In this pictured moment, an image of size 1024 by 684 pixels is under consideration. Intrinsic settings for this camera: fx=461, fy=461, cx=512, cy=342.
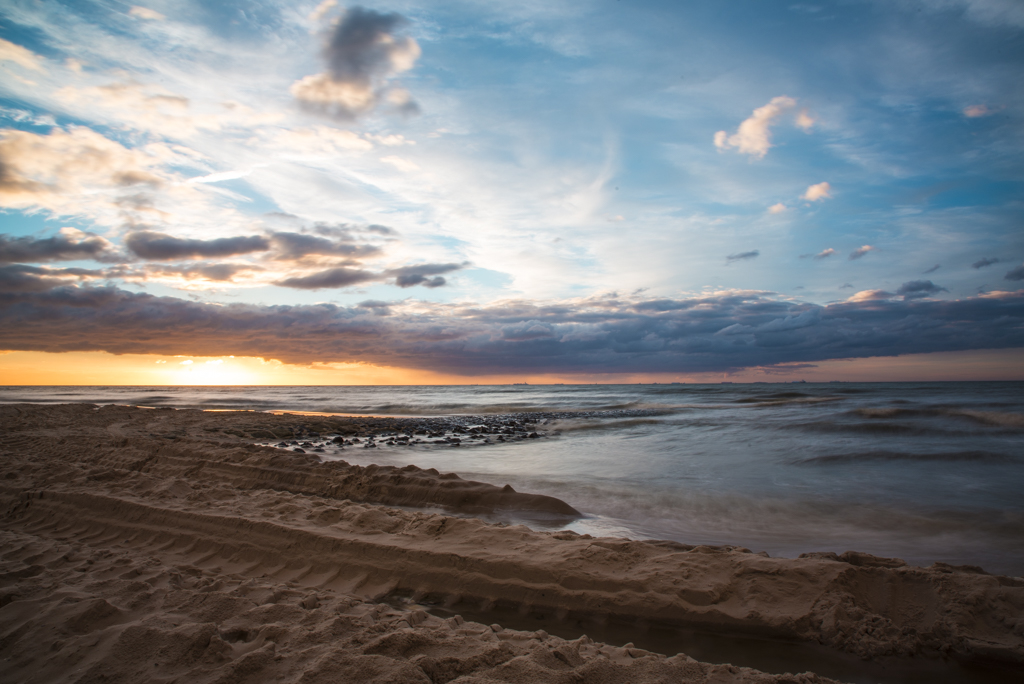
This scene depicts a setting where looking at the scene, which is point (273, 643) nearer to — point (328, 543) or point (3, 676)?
point (3, 676)

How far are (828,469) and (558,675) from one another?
942cm

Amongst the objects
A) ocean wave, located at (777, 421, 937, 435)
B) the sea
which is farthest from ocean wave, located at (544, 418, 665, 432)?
ocean wave, located at (777, 421, 937, 435)

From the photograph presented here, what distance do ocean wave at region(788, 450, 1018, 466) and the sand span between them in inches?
274

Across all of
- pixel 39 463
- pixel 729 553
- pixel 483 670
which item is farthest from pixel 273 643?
pixel 39 463

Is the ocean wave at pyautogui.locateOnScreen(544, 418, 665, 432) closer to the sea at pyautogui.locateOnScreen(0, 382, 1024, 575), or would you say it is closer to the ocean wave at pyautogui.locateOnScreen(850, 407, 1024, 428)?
the sea at pyautogui.locateOnScreen(0, 382, 1024, 575)

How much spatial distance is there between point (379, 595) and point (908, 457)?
39.7 ft

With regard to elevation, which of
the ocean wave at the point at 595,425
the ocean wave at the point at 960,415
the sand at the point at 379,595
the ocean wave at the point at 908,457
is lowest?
the ocean wave at the point at 595,425

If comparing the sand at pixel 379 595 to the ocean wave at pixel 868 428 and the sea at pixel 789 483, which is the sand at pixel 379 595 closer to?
the sea at pixel 789 483

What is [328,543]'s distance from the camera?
14.3 feet

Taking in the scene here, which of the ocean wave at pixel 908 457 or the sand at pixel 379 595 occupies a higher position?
the sand at pixel 379 595

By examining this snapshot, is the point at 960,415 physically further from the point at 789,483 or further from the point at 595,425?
the point at 789,483

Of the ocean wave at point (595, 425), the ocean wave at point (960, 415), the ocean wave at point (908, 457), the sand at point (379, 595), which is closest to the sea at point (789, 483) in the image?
the ocean wave at point (908, 457)

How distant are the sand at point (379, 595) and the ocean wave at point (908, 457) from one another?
6.96 m

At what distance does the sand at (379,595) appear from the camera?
235 centimetres
